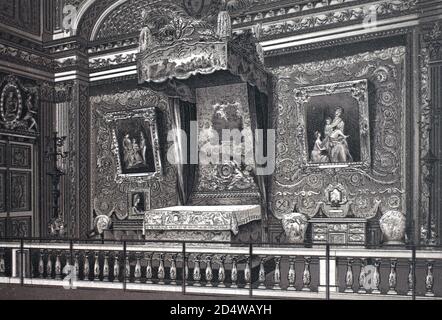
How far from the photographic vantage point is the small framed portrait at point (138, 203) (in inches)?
336

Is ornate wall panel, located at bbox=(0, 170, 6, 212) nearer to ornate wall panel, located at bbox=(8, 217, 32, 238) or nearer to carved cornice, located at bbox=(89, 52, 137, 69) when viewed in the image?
ornate wall panel, located at bbox=(8, 217, 32, 238)

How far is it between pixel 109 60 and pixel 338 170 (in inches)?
200

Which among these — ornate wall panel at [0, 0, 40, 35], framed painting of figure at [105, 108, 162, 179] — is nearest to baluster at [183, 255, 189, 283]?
framed painting of figure at [105, 108, 162, 179]

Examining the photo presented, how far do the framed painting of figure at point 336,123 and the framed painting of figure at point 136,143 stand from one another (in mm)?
2833

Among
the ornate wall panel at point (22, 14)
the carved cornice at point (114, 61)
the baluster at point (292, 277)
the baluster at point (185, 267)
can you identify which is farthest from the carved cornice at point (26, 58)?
the baluster at point (292, 277)

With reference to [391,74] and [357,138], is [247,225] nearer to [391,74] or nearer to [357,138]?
[357,138]

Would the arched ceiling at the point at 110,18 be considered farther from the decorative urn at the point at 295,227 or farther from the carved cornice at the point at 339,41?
the decorative urn at the point at 295,227

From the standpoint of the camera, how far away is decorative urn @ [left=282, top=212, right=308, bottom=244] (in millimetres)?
6984

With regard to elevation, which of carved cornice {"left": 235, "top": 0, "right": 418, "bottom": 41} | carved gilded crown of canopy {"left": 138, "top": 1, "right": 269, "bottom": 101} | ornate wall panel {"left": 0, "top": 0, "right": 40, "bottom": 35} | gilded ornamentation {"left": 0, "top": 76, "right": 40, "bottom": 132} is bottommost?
gilded ornamentation {"left": 0, "top": 76, "right": 40, "bottom": 132}

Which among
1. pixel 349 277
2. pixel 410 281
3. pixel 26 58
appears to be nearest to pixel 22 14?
pixel 26 58

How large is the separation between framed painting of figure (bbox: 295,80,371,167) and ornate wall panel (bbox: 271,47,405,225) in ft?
0.35

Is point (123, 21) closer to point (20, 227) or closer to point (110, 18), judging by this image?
point (110, 18)

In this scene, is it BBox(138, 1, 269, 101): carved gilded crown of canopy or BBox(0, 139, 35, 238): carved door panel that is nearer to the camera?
BBox(138, 1, 269, 101): carved gilded crown of canopy
